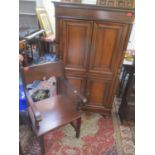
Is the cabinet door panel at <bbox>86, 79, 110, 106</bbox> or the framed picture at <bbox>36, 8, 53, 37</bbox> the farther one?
the framed picture at <bbox>36, 8, 53, 37</bbox>

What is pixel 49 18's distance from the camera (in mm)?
2541

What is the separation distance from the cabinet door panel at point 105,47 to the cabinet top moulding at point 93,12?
0.07 m

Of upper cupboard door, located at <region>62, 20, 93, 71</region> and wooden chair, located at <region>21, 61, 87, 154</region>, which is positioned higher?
upper cupboard door, located at <region>62, 20, 93, 71</region>

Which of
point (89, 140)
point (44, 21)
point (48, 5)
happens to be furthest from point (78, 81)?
A: point (48, 5)

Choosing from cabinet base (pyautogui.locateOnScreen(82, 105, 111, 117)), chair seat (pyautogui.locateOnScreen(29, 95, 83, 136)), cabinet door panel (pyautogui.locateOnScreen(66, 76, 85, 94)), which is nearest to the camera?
chair seat (pyautogui.locateOnScreen(29, 95, 83, 136))

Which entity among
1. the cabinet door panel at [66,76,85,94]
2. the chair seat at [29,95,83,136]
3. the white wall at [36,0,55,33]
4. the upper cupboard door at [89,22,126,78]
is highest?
the white wall at [36,0,55,33]

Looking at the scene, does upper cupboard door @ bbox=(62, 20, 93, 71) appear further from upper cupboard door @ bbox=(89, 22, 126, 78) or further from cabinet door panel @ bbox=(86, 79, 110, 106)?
cabinet door panel @ bbox=(86, 79, 110, 106)

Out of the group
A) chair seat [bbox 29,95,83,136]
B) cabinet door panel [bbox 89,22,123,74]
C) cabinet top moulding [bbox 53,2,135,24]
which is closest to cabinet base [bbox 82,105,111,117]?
chair seat [bbox 29,95,83,136]

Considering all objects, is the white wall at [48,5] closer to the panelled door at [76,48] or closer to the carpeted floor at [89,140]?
the panelled door at [76,48]

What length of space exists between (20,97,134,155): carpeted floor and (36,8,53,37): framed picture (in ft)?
5.09

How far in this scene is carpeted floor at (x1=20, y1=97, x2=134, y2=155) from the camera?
1550mm
